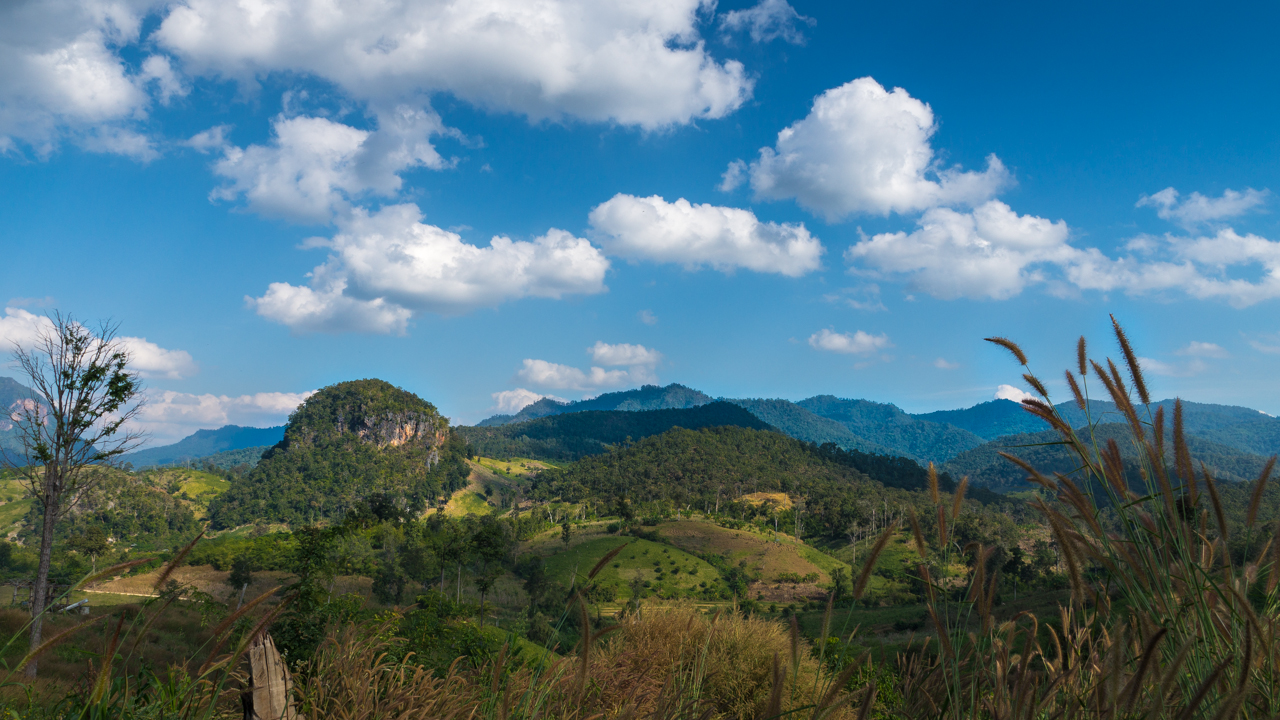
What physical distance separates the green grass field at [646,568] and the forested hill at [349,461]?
60.6 m

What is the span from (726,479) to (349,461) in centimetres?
8336

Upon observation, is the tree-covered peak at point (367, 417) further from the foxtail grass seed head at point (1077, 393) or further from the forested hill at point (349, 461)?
the foxtail grass seed head at point (1077, 393)

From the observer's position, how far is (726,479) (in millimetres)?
124062

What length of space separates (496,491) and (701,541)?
71.6m

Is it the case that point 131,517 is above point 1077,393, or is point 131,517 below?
below

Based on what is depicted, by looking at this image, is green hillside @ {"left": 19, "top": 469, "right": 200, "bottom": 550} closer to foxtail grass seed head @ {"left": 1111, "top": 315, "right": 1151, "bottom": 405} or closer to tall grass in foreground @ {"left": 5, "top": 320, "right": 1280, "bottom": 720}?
tall grass in foreground @ {"left": 5, "top": 320, "right": 1280, "bottom": 720}

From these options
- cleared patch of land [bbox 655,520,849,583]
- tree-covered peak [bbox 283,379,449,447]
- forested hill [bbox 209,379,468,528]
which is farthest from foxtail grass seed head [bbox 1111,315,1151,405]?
tree-covered peak [bbox 283,379,449,447]

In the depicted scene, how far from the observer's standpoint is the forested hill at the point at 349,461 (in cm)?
11744

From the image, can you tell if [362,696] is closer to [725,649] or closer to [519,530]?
[725,649]

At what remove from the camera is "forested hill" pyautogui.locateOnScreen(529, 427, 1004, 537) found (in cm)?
10150

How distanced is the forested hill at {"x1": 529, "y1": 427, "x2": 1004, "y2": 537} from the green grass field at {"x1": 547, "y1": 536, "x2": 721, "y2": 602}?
14.9 metres

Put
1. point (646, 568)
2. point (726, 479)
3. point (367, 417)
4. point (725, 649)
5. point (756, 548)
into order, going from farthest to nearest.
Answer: point (367, 417)
point (726, 479)
point (756, 548)
point (646, 568)
point (725, 649)

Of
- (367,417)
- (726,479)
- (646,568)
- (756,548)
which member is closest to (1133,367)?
(646,568)

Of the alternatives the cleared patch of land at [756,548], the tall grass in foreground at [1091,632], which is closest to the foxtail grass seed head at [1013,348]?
the tall grass in foreground at [1091,632]
